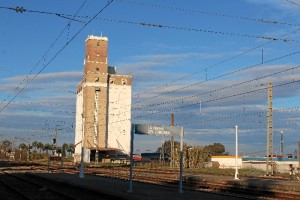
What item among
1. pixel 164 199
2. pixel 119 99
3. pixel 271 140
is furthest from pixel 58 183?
pixel 119 99

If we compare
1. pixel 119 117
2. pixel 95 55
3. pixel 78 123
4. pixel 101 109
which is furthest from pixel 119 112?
pixel 95 55

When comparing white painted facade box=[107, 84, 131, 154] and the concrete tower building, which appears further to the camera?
white painted facade box=[107, 84, 131, 154]

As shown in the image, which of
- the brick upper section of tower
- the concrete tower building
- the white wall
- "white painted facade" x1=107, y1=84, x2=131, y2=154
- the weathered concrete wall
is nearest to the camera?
the concrete tower building

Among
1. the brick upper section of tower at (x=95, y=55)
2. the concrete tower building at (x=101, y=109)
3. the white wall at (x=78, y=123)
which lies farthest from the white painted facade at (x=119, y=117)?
the brick upper section of tower at (x=95, y=55)

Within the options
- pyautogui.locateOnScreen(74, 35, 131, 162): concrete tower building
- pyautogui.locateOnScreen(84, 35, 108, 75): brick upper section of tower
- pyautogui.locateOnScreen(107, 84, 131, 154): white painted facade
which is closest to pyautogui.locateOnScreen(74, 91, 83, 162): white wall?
pyautogui.locateOnScreen(74, 35, 131, 162): concrete tower building

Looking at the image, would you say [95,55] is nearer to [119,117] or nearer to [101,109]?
[101,109]

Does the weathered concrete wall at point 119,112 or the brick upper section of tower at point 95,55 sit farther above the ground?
the brick upper section of tower at point 95,55

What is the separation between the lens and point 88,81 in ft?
384

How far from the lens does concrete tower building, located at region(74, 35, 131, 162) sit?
116m

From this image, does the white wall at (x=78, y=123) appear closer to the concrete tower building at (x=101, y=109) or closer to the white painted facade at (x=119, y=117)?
the concrete tower building at (x=101, y=109)

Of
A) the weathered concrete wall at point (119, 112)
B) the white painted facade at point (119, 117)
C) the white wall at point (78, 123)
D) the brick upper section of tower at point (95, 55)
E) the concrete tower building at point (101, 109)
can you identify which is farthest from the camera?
the white wall at point (78, 123)

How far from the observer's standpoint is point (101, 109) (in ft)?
389

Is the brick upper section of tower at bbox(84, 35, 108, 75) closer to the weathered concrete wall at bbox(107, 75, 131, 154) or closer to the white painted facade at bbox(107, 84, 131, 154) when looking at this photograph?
the weathered concrete wall at bbox(107, 75, 131, 154)

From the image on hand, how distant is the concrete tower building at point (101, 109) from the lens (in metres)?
116
